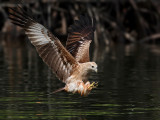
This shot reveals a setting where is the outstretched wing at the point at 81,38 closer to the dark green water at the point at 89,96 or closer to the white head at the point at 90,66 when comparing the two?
the white head at the point at 90,66

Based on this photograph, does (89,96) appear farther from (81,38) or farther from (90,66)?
A: (81,38)

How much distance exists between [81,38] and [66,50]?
172 centimetres

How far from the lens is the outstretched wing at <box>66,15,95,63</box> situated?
8.34 meters

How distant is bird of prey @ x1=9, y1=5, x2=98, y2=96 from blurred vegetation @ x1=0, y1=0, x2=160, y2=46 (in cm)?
1108

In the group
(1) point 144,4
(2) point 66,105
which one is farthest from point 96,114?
(1) point 144,4

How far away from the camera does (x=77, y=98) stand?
8.06m

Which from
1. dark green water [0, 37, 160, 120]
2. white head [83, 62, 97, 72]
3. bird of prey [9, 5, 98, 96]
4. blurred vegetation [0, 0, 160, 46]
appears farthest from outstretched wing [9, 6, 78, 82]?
blurred vegetation [0, 0, 160, 46]

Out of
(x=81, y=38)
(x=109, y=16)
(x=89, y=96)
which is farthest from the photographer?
(x=109, y=16)

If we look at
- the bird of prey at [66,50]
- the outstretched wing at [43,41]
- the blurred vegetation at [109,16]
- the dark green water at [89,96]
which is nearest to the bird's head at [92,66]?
the bird of prey at [66,50]

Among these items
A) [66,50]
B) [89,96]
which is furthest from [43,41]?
[89,96]

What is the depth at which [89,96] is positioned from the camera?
8273 mm

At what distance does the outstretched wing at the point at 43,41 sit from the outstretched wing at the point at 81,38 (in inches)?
29.1

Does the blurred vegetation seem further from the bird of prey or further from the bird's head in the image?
the bird's head

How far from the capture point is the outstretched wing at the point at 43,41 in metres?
6.92
